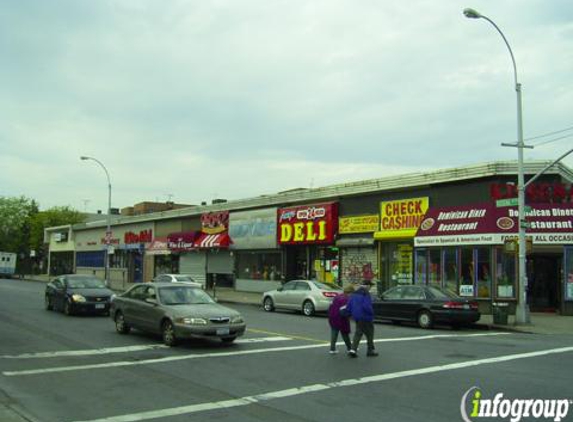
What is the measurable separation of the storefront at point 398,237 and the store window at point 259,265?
8.86 metres

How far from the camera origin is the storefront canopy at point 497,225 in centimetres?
2525

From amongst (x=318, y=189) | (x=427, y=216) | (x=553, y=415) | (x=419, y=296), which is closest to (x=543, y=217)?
(x=427, y=216)

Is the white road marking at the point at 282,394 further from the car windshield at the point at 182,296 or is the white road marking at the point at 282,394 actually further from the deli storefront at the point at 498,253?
the deli storefront at the point at 498,253

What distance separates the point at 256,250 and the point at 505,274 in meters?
18.0

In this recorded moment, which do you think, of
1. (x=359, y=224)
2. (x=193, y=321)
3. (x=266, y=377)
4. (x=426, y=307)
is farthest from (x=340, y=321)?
(x=359, y=224)

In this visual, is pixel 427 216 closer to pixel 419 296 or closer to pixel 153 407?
pixel 419 296

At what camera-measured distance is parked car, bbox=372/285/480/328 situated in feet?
65.9

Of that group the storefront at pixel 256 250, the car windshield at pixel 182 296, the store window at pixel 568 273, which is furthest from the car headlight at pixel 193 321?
the storefront at pixel 256 250

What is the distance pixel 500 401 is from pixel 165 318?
26.8 ft

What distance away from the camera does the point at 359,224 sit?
105ft

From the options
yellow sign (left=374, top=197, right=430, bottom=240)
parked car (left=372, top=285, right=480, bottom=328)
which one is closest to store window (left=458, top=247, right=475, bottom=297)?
yellow sign (left=374, top=197, right=430, bottom=240)

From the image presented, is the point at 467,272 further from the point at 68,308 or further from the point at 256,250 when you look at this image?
the point at 68,308

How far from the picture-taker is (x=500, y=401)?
860 cm

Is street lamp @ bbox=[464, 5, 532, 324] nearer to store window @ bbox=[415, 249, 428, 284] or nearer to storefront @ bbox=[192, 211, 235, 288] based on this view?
store window @ bbox=[415, 249, 428, 284]
